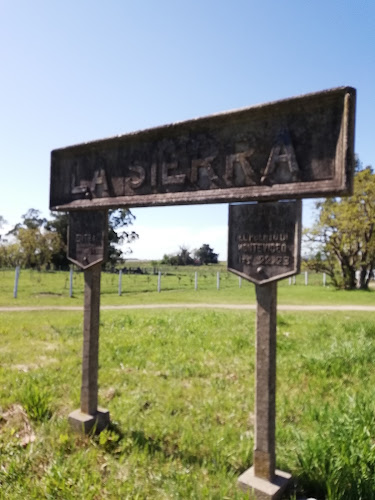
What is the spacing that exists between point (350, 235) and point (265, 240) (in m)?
21.3

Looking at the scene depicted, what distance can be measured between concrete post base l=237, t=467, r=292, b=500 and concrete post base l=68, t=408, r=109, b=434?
5.20 ft

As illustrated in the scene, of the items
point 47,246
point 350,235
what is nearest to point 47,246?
point 47,246

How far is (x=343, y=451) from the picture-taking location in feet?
9.09

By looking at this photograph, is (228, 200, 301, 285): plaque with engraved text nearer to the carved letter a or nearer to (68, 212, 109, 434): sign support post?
the carved letter a

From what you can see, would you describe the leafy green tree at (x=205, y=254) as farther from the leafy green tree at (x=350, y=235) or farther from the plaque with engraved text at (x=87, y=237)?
the plaque with engraved text at (x=87, y=237)

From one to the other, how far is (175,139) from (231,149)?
1.90 ft

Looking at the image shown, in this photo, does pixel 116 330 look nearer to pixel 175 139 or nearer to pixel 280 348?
pixel 280 348

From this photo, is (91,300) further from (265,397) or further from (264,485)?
(264,485)

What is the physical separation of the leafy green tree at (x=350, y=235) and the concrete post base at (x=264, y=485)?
66.4 ft

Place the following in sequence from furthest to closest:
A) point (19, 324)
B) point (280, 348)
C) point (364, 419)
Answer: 1. point (19, 324)
2. point (280, 348)
3. point (364, 419)

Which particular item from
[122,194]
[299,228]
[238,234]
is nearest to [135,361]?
[122,194]

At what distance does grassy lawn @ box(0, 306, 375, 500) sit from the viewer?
2.73 meters

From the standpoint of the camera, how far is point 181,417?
3.93 meters

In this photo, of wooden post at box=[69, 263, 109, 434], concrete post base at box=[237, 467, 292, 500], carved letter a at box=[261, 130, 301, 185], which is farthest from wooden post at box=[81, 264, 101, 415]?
carved letter a at box=[261, 130, 301, 185]
